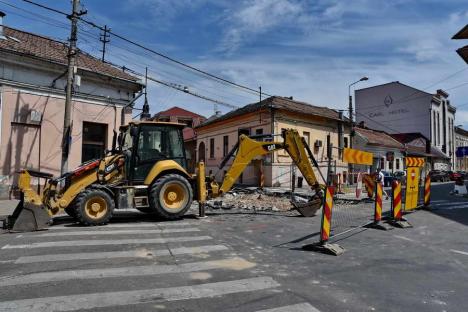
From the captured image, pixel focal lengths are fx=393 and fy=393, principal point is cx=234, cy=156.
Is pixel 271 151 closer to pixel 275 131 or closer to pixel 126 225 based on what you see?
pixel 126 225

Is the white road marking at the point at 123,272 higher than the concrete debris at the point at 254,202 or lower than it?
lower

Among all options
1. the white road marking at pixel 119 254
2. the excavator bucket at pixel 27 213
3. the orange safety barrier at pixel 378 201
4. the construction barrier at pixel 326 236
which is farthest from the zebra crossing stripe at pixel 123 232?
the orange safety barrier at pixel 378 201

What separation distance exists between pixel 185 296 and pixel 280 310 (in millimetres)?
1172

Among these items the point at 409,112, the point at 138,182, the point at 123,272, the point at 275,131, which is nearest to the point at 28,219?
the point at 138,182

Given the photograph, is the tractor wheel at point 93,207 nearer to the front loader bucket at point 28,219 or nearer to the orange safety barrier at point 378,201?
the front loader bucket at point 28,219

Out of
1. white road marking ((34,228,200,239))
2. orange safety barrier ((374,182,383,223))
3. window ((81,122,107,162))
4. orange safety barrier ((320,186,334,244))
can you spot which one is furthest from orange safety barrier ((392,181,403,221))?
window ((81,122,107,162))

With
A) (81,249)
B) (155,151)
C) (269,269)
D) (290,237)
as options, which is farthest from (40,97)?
(269,269)

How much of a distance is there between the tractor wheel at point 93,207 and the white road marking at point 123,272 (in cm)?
420

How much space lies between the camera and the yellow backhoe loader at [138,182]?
9559 mm

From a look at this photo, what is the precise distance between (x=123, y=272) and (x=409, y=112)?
2190 inches

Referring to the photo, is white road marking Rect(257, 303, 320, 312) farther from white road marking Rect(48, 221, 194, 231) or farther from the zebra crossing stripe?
white road marking Rect(48, 221, 194, 231)

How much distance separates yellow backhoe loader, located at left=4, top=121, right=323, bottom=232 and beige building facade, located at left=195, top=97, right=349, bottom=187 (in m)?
13.1

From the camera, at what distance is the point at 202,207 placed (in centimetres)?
1223

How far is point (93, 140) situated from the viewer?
1822 centimetres
